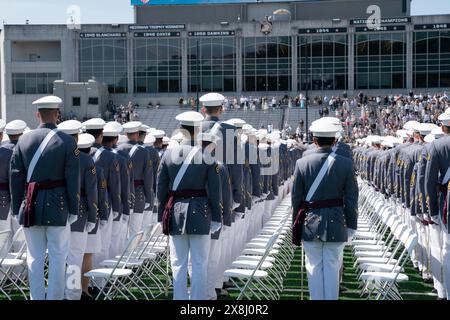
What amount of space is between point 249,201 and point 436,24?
181 ft

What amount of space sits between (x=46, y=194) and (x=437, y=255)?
493 cm

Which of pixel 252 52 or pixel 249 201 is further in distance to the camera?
pixel 252 52

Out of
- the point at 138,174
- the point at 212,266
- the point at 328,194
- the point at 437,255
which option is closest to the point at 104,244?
the point at 212,266

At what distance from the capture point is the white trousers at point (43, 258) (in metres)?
7.91

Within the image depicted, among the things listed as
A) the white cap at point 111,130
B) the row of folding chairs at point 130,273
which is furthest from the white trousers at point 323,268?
the white cap at point 111,130

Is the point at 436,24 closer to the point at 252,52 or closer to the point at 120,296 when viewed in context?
the point at 252,52

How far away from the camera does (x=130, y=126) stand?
40.4 feet

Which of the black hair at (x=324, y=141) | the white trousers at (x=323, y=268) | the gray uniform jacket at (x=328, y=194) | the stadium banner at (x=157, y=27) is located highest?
the stadium banner at (x=157, y=27)

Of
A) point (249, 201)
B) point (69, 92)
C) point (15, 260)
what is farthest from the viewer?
point (69, 92)

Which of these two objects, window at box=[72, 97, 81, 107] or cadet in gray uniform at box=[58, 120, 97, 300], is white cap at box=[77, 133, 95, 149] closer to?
cadet in gray uniform at box=[58, 120, 97, 300]

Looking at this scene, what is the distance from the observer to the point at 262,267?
9094 mm

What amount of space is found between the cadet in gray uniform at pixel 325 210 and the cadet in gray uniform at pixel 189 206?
890 mm

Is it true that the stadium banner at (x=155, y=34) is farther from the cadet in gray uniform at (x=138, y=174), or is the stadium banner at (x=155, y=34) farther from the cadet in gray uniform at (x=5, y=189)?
the cadet in gray uniform at (x=5, y=189)

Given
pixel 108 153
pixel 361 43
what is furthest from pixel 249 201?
pixel 361 43
